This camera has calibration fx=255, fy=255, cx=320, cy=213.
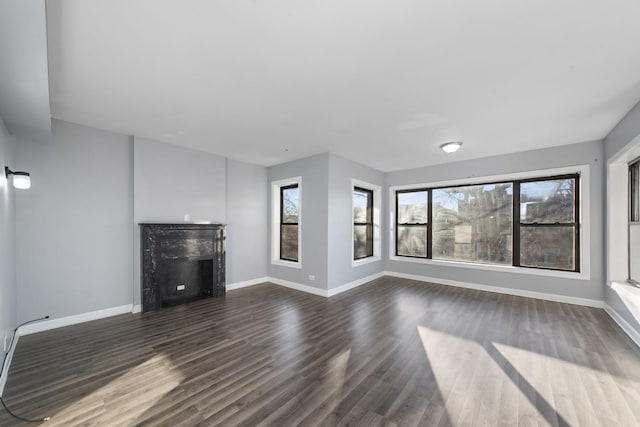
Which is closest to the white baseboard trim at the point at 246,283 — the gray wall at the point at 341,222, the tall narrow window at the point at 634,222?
the gray wall at the point at 341,222

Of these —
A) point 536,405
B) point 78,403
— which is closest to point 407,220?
point 536,405

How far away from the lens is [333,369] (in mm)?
2428

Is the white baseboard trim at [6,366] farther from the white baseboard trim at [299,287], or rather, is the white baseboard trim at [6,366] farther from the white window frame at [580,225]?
the white window frame at [580,225]

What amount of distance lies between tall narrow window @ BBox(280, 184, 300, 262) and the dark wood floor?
1.97 metres

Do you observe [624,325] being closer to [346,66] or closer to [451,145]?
[451,145]

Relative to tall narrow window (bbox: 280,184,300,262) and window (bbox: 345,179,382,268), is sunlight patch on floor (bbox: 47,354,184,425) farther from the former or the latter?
window (bbox: 345,179,382,268)

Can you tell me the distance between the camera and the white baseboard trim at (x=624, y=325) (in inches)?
116

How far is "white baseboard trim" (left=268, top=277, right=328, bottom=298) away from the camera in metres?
4.86

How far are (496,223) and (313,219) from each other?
3.77 m

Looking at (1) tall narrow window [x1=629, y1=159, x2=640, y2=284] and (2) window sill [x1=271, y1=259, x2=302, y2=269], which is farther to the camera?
(2) window sill [x1=271, y1=259, x2=302, y2=269]

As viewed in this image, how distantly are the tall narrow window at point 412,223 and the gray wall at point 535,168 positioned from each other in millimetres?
365

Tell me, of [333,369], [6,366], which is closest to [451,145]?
[333,369]

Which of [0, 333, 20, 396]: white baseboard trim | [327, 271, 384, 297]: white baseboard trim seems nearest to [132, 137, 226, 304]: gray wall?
[0, 333, 20, 396]: white baseboard trim

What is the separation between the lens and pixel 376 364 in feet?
8.26
